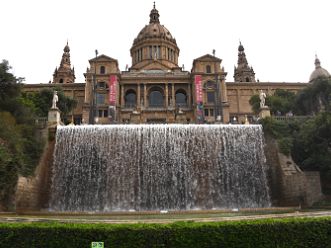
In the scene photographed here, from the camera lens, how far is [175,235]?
28.6 ft

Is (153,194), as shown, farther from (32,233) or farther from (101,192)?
(32,233)

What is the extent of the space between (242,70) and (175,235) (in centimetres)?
6594

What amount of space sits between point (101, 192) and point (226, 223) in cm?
1459

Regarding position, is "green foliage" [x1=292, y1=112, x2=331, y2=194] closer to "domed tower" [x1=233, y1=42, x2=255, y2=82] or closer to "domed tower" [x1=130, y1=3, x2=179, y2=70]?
"domed tower" [x1=130, y1=3, x2=179, y2=70]

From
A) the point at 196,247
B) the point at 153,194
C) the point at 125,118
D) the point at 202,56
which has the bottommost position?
the point at 196,247

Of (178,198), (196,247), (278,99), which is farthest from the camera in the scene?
(278,99)

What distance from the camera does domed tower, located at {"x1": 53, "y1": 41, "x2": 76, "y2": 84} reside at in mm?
66562

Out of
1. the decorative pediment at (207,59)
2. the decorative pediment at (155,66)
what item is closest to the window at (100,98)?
the decorative pediment at (155,66)

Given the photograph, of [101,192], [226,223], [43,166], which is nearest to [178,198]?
[101,192]

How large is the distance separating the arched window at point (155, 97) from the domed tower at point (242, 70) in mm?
21523

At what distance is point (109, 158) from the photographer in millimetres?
23828

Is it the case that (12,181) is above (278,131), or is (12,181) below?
below

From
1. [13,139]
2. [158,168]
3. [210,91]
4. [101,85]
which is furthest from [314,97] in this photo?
[101,85]

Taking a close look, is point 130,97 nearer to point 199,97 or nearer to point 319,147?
point 199,97
